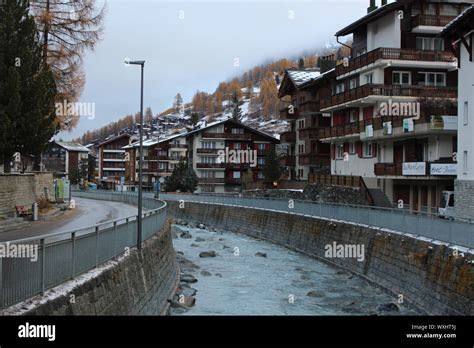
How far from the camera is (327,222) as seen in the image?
34094mm

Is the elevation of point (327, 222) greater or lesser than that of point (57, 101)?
lesser

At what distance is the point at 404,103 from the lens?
4241cm

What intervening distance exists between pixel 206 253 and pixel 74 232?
23.9 m

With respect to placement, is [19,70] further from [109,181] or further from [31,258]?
[109,181]

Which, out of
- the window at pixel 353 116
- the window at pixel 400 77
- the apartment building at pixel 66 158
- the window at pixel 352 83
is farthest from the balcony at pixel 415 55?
the apartment building at pixel 66 158

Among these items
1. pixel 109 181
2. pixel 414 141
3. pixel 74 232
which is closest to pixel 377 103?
→ pixel 414 141

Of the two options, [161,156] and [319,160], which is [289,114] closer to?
[319,160]

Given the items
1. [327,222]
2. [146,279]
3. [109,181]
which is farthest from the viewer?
[109,181]

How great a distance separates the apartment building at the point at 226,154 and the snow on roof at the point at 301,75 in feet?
63.4

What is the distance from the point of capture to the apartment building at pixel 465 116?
2920 cm

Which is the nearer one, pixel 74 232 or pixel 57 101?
pixel 74 232

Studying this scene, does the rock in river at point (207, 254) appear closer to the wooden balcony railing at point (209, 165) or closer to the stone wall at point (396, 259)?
the stone wall at point (396, 259)

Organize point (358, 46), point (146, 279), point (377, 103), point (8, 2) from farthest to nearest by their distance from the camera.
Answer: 1. point (358, 46)
2. point (377, 103)
3. point (8, 2)
4. point (146, 279)

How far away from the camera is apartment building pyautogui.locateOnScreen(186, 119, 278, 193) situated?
92.8m
